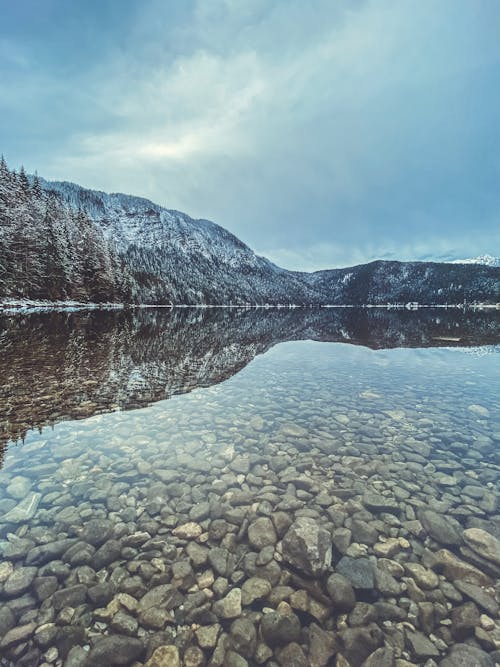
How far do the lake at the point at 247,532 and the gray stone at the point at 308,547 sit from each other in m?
0.03

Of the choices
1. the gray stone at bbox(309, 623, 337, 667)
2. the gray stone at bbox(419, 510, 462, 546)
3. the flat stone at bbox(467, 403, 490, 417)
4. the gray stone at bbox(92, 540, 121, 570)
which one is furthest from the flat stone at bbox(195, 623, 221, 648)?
the flat stone at bbox(467, 403, 490, 417)

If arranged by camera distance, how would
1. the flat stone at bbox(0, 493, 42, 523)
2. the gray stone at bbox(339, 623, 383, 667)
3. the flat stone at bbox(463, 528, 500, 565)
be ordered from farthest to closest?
1. the flat stone at bbox(0, 493, 42, 523)
2. the flat stone at bbox(463, 528, 500, 565)
3. the gray stone at bbox(339, 623, 383, 667)

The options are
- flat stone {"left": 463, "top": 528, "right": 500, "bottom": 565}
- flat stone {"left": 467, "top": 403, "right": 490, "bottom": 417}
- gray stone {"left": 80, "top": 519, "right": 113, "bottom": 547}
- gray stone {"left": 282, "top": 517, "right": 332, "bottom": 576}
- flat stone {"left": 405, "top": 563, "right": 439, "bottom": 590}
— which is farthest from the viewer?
flat stone {"left": 467, "top": 403, "right": 490, "bottom": 417}

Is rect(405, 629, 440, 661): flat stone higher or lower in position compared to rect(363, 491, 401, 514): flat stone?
higher

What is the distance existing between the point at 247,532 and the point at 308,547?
1.24m

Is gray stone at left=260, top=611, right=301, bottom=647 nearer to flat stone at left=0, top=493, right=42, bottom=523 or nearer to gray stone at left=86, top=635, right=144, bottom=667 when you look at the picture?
gray stone at left=86, top=635, right=144, bottom=667

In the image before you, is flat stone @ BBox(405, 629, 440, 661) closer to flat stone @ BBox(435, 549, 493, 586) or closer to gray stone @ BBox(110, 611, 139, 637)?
flat stone @ BBox(435, 549, 493, 586)

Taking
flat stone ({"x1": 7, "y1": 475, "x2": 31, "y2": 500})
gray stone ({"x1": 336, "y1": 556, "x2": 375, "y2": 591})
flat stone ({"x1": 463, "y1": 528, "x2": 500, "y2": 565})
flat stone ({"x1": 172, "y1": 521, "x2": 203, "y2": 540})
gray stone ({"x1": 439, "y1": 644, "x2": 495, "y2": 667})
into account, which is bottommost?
flat stone ({"x1": 172, "y1": 521, "x2": 203, "y2": 540})

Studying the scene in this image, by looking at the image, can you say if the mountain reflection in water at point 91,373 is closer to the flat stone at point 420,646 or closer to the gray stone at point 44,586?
the gray stone at point 44,586

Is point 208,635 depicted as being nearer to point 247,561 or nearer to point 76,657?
point 247,561

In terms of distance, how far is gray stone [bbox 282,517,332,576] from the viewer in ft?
17.5

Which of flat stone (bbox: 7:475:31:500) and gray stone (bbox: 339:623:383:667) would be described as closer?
gray stone (bbox: 339:623:383:667)

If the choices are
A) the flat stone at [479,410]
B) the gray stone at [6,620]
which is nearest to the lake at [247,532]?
the gray stone at [6,620]

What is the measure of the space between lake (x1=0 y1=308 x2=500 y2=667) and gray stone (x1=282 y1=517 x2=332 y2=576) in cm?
3
